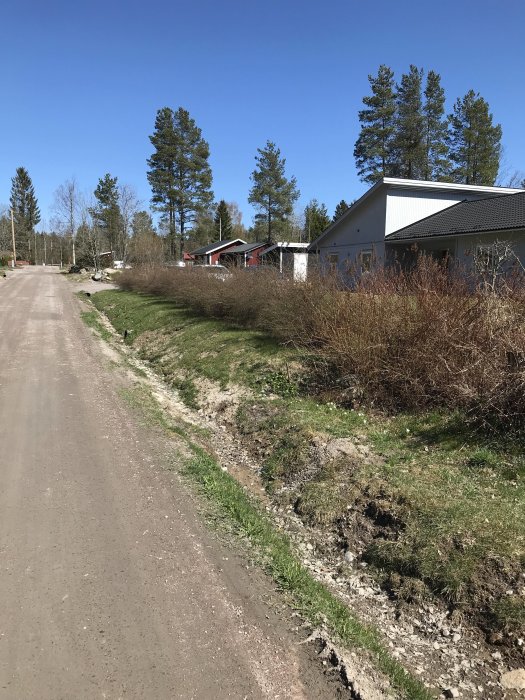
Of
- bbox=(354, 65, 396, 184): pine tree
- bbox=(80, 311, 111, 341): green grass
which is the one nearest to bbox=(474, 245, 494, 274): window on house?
bbox=(80, 311, 111, 341): green grass

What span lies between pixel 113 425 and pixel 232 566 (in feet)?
12.3

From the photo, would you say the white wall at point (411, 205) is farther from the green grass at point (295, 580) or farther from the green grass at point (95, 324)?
the green grass at point (295, 580)

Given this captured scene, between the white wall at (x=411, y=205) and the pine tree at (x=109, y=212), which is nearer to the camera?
the white wall at (x=411, y=205)

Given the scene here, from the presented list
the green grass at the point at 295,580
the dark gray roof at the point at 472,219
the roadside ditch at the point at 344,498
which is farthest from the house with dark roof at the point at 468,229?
the green grass at the point at 295,580

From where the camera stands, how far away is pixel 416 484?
498cm

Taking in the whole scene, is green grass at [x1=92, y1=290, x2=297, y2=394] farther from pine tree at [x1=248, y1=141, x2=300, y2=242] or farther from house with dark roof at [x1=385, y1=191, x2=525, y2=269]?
pine tree at [x1=248, y1=141, x2=300, y2=242]

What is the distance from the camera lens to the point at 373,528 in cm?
464

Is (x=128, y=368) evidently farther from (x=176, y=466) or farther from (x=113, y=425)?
(x=176, y=466)

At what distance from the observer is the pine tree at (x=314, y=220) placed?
6756 cm

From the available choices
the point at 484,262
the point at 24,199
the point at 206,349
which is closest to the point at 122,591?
the point at 484,262

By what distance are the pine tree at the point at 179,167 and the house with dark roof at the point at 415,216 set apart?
107ft

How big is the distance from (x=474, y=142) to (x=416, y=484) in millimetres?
46485

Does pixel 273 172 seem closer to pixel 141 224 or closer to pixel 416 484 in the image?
pixel 141 224

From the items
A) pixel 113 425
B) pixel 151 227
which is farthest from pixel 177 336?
pixel 151 227
